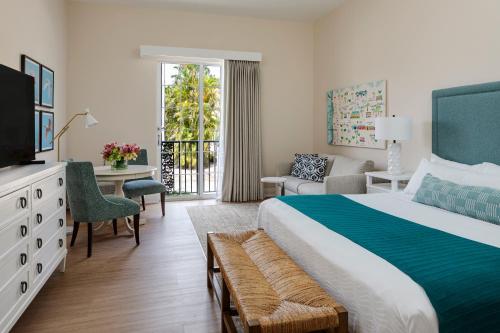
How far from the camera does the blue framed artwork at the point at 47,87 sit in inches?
154

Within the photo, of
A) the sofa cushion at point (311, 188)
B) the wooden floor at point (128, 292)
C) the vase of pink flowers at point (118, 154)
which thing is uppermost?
the vase of pink flowers at point (118, 154)

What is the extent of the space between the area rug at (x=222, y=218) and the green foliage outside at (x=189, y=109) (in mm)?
1093

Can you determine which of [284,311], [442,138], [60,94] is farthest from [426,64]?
[60,94]

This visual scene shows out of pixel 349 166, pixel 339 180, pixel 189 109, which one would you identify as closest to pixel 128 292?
pixel 339 180

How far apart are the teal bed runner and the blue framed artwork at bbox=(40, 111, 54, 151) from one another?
3.22 meters

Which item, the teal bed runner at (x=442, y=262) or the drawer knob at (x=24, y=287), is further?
the drawer knob at (x=24, y=287)

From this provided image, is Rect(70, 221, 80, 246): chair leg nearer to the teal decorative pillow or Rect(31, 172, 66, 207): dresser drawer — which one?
Rect(31, 172, 66, 207): dresser drawer

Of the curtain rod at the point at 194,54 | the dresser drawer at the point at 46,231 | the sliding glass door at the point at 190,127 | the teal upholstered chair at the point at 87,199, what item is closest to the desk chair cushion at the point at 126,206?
the teal upholstered chair at the point at 87,199

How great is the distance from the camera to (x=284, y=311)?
140cm

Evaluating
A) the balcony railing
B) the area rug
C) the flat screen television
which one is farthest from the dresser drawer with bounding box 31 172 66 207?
the balcony railing

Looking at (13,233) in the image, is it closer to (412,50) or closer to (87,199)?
(87,199)

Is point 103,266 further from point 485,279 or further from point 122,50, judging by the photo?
point 122,50

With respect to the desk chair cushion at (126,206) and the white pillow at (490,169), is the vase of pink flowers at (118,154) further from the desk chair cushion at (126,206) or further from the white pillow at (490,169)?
the white pillow at (490,169)

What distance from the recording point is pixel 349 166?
14.3ft
